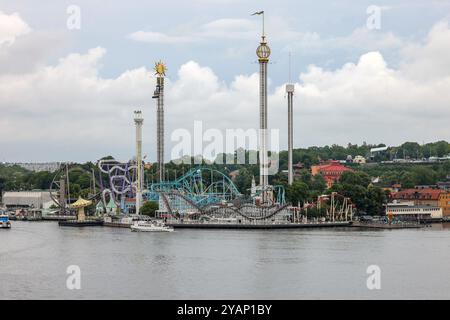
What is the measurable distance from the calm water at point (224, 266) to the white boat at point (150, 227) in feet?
15.4

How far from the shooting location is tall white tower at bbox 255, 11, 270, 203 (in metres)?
61.8

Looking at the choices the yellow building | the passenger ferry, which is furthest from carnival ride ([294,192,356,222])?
the passenger ferry

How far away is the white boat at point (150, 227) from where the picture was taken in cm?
4916

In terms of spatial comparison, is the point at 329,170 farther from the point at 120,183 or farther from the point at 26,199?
the point at 26,199

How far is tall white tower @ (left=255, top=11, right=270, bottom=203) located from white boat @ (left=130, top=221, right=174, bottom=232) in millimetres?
12575

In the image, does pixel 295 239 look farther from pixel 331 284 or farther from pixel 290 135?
pixel 290 135

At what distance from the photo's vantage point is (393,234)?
1826 inches

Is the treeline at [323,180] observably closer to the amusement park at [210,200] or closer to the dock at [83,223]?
the amusement park at [210,200]

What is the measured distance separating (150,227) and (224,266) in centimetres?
2064

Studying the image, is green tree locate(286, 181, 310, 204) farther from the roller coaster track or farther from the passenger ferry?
the passenger ferry

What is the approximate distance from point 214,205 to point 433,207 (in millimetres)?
18088

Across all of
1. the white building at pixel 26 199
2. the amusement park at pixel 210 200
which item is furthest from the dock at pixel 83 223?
the white building at pixel 26 199

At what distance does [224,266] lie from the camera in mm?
29031
